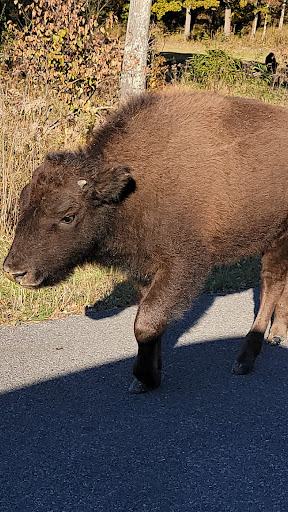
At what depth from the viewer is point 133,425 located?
417 centimetres

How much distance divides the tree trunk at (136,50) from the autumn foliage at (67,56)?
1.04ft

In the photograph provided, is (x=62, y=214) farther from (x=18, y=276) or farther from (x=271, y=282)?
(x=271, y=282)

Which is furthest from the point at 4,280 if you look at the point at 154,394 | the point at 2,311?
the point at 154,394

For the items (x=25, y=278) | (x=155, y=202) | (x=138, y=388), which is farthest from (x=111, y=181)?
(x=138, y=388)

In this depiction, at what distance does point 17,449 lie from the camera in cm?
382

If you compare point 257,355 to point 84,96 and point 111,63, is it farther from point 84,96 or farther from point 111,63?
point 111,63

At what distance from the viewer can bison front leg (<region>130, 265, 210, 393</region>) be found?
454cm

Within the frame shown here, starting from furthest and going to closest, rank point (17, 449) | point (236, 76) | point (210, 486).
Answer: point (236, 76) → point (17, 449) → point (210, 486)

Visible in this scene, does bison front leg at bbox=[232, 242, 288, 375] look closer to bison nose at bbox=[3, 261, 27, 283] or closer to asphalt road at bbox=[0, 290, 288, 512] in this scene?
asphalt road at bbox=[0, 290, 288, 512]

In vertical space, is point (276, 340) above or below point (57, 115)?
below

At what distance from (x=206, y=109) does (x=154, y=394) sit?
85.1 inches

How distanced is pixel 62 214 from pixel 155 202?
667mm

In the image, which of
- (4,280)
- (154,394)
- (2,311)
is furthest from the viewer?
(4,280)

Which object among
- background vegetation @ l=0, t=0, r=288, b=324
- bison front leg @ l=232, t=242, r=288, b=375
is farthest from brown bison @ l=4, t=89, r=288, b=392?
background vegetation @ l=0, t=0, r=288, b=324
